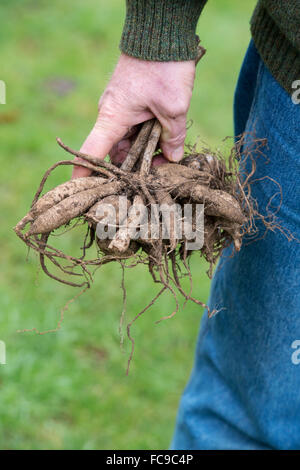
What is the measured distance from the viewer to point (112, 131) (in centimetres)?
132

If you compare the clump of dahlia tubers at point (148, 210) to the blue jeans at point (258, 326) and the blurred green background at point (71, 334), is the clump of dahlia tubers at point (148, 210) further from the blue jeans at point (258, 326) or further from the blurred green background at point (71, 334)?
the blurred green background at point (71, 334)

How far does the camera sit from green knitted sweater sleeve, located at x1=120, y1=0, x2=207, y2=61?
1266 millimetres

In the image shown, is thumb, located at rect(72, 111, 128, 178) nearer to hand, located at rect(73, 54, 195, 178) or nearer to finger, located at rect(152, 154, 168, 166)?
hand, located at rect(73, 54, 195, 178)

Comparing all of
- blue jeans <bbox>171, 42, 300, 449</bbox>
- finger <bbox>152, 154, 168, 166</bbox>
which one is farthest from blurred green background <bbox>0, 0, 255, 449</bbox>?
blue jeans <bbox>171, 42, 300, 449</bbox>

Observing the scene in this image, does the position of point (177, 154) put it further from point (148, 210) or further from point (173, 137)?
point (148, 210)

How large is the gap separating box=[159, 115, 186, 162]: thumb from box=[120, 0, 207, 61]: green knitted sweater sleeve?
0.47 feet

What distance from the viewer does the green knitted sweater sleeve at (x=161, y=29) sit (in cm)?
127

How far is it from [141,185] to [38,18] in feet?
13.3

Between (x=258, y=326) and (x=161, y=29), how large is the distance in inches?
29.1

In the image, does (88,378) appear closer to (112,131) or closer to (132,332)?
(132,332)

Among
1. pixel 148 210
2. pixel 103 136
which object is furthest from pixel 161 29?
pixel 148 210

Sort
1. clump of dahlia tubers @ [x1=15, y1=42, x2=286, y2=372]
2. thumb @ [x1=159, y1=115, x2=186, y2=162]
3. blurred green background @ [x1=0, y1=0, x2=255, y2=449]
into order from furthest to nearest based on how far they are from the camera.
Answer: blurred green background @ [x1=0, y1=0, x2=255, y2=449]
thumb @ [x1=159, y1=115, x2=186, y2=162]
clump of dahlia tubers @ [x1=15, y1=42, x2=286, y2=372]

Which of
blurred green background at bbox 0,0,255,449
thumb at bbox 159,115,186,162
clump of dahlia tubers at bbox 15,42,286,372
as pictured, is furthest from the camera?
blurred green background at bbox 0,0,255,449
